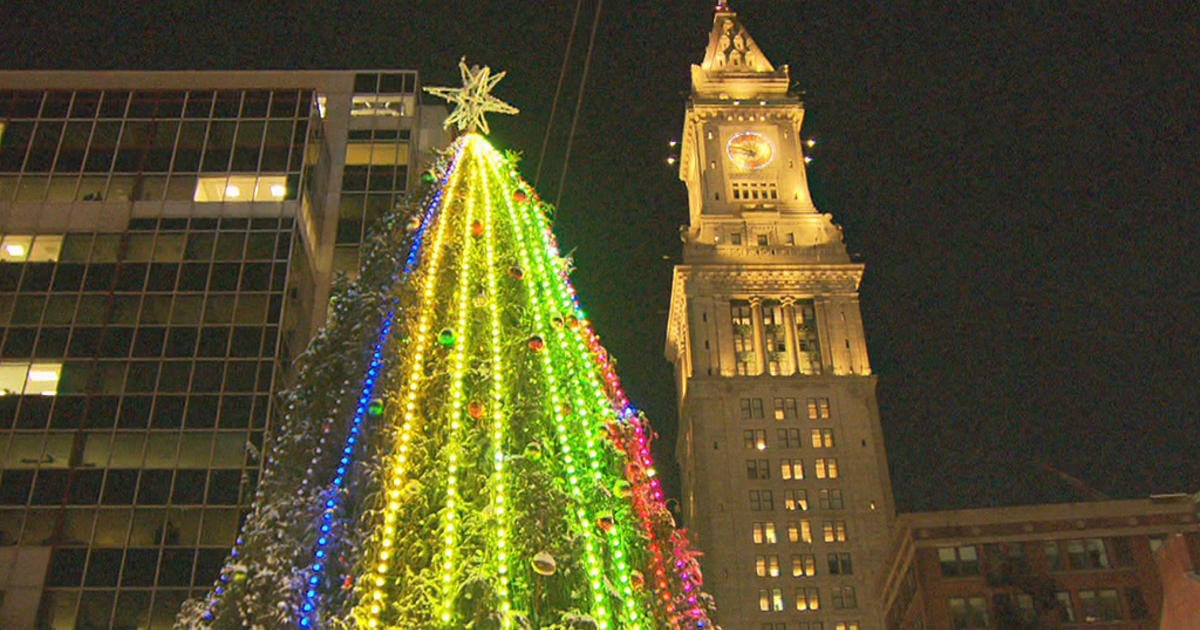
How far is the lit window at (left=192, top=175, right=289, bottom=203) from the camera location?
45.3 meters

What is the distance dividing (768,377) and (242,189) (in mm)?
47838

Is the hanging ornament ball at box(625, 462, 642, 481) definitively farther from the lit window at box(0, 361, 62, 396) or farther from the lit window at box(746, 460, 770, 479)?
the lit window at box(746, 460, 770, 479)

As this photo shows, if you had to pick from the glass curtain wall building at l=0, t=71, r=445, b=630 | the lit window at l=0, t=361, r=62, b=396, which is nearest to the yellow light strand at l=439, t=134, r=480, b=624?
the glass curtain wall building at l=0, t=71, r=445, b=630

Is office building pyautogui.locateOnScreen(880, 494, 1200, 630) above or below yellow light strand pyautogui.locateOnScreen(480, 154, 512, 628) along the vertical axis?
above

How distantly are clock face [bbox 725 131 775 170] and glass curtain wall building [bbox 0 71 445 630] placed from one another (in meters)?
49.8

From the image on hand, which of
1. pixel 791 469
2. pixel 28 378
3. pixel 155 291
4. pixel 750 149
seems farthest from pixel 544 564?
pixel 750 149

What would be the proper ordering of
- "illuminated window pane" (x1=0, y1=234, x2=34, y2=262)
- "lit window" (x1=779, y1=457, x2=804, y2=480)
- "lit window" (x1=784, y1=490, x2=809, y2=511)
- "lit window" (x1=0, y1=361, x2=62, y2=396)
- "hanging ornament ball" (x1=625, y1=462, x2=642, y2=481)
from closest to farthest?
"hanging ornament ball" (x1=625, y1=462, x2=642, y2=481) < "lit window" (x1=0, y1=361, x2=62, y2=396) < "illuminated window pane" (x1=0, y1=234, x2=34, y2=262) < "lit window" (x1=784, y1=490, x2=809, y2=511) < "lit window" (x1=779, y1=457, x2=804, y2=480)

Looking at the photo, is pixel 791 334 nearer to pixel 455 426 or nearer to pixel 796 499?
pixel 796 499

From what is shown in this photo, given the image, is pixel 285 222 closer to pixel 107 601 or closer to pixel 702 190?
pixel 107 601

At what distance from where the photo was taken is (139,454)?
1517 inches

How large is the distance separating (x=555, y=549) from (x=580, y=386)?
7.01 feet

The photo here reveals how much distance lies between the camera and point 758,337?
3428 inches

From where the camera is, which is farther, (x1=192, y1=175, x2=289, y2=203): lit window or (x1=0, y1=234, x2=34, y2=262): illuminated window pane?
(x1=192, y1=175, x2=289, y2=203): lit window

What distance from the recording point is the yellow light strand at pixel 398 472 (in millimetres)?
9633
